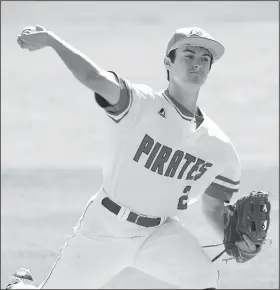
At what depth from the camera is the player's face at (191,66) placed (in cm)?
638

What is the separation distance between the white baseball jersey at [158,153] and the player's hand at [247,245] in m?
0.42

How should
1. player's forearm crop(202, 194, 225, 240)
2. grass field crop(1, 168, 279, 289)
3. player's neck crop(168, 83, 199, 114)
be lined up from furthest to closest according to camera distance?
grass field crop(1, 168, 279, 289), player's forearm crop(202, 194, 225, 240), player's neck crop(168, 83, 199, 114)

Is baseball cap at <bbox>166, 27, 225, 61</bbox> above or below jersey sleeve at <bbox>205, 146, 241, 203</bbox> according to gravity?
above

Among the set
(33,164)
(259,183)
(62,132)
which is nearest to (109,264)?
(259,183)

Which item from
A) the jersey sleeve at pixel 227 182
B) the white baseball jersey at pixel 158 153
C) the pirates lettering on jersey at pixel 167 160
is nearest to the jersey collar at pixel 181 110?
the white baseball jersey at pixel 158 153

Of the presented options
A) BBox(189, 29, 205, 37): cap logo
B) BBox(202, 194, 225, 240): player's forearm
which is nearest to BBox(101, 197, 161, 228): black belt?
BBox(202, 194, 225, 240): player's forearm

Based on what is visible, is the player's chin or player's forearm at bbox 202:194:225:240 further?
player's forearm at bbox 202:194:225:240

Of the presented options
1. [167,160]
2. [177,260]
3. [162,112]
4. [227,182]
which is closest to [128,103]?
[162,112]

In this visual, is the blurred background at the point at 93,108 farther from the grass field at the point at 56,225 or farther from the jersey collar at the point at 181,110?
the jersey collar at the point at 181,110

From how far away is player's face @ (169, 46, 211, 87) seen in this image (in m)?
6.38

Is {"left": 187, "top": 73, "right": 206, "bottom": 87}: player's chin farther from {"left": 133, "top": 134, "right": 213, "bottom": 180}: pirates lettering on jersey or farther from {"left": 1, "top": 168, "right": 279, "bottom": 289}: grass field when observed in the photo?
{"left": 1, "top": 168, "right": 279, "bottom": 289}: grass field

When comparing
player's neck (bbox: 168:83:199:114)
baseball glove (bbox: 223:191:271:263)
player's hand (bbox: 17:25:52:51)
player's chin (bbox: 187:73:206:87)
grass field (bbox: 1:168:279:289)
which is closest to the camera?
player's hand (bbox: 17:25:52:51)

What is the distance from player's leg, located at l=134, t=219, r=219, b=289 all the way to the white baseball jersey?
180mm

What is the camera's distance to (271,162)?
42.6ft
